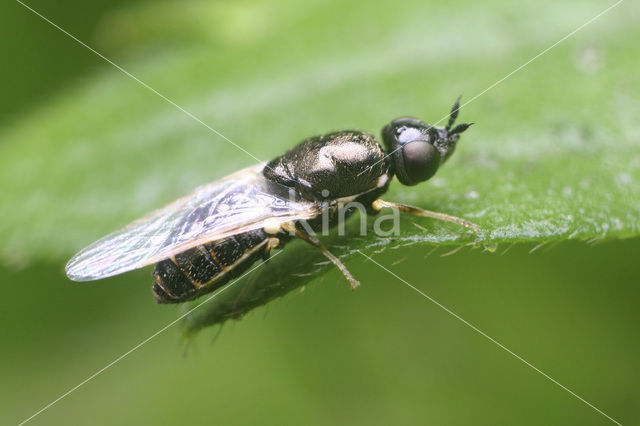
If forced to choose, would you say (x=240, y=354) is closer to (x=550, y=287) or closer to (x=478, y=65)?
(x=550, y=287)

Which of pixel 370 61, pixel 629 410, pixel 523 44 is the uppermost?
pixel 370 61

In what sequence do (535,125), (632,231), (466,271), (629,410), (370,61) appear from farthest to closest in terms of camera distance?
(370,61), (466,271), (535,125), (629,410), (632,231)

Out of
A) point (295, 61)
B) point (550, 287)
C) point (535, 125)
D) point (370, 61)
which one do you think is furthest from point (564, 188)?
point (295, 61)

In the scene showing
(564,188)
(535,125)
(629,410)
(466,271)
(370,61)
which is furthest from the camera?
(370,61)

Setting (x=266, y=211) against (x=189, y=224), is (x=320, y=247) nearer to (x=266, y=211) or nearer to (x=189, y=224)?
(x=266, y=211)

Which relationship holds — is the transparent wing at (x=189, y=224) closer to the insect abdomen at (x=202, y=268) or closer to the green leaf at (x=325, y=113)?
the insect abdomen at (x=202, y=268)

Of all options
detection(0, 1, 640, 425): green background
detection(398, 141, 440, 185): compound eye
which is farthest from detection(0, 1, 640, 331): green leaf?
detection(398, 141, 440, 185): compound eye

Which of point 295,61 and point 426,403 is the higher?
point 295,61
